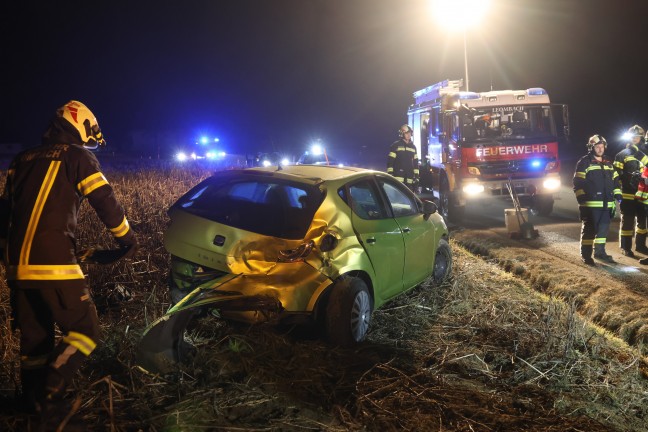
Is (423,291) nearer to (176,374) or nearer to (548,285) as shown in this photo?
(548,285)

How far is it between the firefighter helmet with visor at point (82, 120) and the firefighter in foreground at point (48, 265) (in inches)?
6.4

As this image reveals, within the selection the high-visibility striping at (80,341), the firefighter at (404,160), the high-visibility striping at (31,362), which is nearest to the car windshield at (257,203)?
the high-visibility striping at (80,341)

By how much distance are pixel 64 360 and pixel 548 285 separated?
217 inches

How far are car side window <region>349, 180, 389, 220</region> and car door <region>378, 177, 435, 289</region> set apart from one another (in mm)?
149

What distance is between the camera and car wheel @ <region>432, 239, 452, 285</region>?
622cm

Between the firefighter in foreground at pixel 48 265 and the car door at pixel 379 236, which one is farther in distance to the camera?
the car door at pixel 379 236

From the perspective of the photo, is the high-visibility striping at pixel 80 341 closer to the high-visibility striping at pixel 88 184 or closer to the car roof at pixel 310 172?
the high-visibility striping at pixel 88 184

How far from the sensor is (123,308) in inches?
202

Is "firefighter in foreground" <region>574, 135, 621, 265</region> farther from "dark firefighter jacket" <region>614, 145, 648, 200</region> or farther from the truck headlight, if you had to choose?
the truck headlight

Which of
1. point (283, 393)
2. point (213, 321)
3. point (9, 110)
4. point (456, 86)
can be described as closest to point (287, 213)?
point (213, 321)

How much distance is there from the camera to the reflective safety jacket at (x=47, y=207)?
3059 mm

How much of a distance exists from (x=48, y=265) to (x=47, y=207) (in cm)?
32

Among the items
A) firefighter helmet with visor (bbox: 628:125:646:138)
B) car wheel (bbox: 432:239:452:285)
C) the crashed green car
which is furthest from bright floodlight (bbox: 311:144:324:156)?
the crashed green car

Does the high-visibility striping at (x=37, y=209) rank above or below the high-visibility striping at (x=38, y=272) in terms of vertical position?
above
